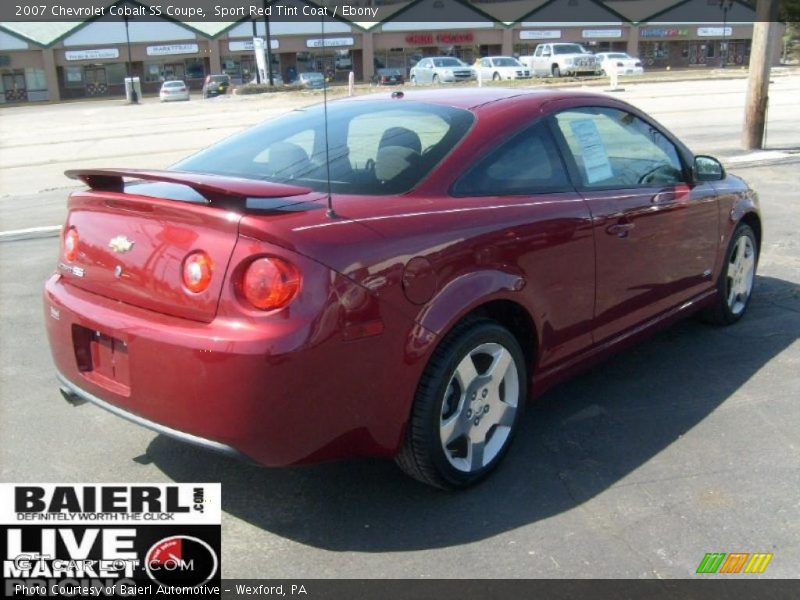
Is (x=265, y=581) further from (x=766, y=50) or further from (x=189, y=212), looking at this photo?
(x=766, y=50)

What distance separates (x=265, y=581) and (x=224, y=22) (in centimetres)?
6689

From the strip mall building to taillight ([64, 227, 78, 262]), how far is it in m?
58.4

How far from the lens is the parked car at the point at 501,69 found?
4172 centimetres

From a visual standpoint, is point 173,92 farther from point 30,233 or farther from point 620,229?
point 620,229

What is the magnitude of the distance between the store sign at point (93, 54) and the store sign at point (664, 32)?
1739 inches

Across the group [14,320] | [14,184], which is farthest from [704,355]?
[14,184]

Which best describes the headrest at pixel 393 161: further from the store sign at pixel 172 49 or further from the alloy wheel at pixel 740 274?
the store sign at pixel 172 49

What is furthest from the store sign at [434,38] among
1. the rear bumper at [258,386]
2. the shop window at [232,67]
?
the rear bumper at [258,386]

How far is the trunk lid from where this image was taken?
9.10 feet

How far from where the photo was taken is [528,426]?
3961mm

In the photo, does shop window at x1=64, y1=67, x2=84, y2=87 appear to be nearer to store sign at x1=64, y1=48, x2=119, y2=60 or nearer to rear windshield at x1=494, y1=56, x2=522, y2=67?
store sign at x1=64, y1=48, x2=119, y2=60

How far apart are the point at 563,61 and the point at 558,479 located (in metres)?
42.8

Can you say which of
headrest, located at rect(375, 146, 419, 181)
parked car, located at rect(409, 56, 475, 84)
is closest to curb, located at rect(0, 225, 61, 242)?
headrest, located at rect(375, 146, 419, 181)

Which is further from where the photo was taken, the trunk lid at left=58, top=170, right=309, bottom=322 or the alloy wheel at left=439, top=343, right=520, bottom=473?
the alloy wheel at left=439, top=343, right=520, bottom=473
